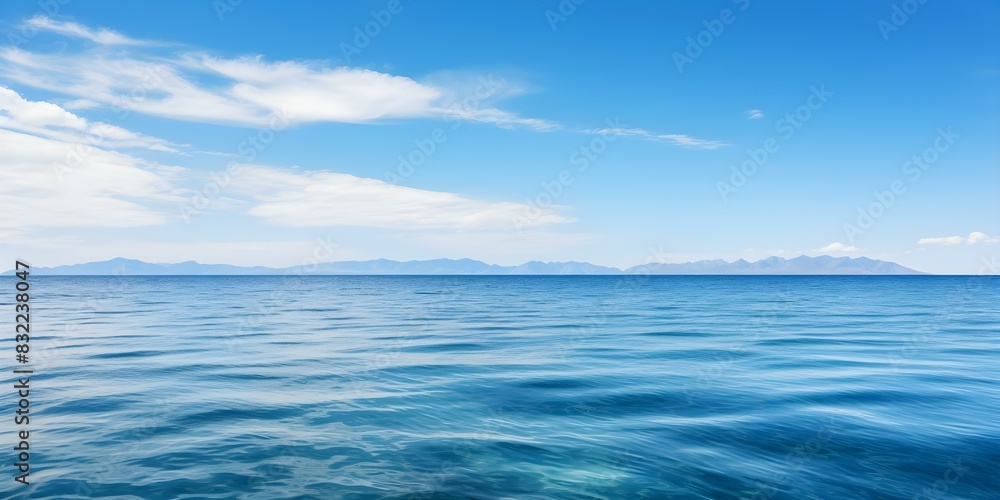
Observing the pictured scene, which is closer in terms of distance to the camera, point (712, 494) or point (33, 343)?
point (712, 494)

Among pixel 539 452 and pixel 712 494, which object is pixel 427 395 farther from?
pixel 712 494

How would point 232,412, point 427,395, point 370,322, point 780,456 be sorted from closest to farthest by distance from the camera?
point 780,456 < point 232,412 < point 427,395 < point 370,322

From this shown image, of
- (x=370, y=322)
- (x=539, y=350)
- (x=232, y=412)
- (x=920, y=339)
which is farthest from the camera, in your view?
(x=370, y=322)

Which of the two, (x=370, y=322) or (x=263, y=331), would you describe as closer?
(x=263, y=331)

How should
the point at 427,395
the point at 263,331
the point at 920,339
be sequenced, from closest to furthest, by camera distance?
the point at 427,395
the point at 920,339
the point at 263,331

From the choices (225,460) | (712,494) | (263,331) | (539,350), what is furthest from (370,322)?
(712,494)

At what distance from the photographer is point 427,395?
1873cm

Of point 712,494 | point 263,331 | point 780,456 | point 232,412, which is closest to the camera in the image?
point 712,494

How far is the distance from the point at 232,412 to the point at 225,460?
439cm

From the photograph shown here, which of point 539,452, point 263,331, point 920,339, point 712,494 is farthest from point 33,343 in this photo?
point 920,339

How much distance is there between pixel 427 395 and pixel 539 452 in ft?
22.1

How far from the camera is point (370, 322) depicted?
47.2 metres

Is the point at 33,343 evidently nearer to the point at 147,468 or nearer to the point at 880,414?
the point at 147,468

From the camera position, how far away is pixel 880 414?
54.3 feet
